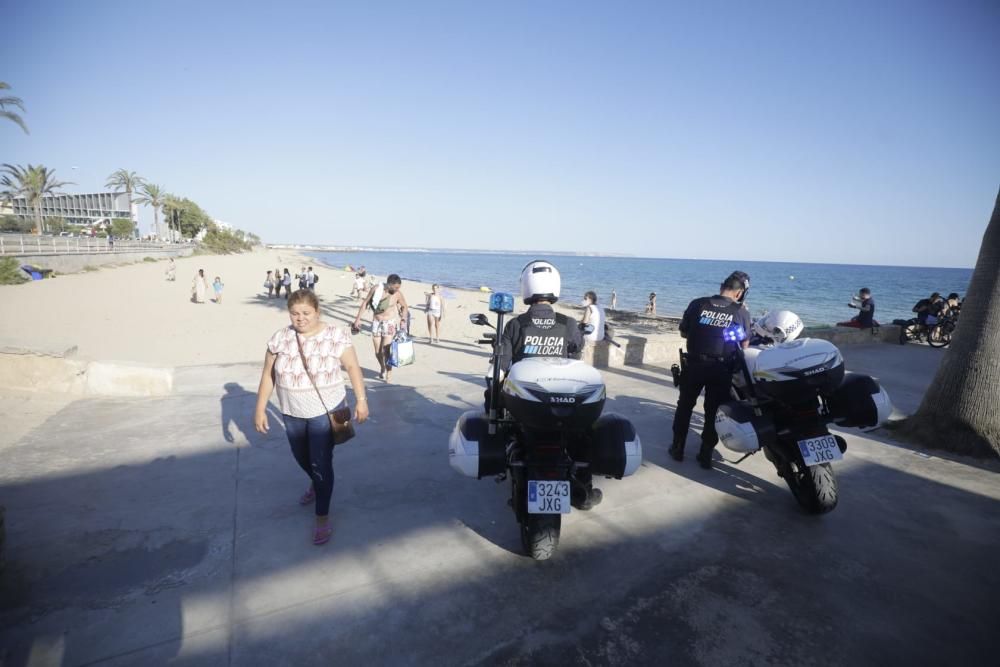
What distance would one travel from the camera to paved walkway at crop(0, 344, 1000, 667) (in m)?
2.34

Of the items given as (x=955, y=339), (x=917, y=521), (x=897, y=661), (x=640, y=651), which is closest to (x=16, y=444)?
(x=640, y=651)

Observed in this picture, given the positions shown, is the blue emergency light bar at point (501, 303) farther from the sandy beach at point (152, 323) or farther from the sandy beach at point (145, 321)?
the sandy beach at point (145, 321)

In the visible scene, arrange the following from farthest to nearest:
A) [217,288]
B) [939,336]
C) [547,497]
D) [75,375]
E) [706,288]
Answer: [706,288]
[217,288]
[939,336]
[75,375]
[547,497]

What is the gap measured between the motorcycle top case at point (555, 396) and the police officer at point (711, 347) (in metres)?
1.82

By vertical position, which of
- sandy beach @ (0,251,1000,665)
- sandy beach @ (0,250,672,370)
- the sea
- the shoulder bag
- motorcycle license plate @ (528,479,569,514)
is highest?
the shoulder bag

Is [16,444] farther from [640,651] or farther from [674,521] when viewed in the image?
[674,521]

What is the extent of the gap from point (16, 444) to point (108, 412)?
3.09ft

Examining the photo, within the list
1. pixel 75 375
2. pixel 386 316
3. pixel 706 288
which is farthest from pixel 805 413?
pixel 706 288

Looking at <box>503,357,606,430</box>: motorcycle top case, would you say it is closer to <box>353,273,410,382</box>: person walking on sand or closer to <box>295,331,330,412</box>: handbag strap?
<box>295,331,330,412</box>: handbag strap

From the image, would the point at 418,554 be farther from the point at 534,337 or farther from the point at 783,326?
the point at 783,326

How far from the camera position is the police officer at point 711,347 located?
421 cm

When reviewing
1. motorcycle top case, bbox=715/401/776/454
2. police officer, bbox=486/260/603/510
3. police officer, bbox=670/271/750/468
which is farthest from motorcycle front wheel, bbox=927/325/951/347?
police officer, bbox=486/260/603/510

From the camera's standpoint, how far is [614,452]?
10.1 ft

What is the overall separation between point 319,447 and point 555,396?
5.52 feet
